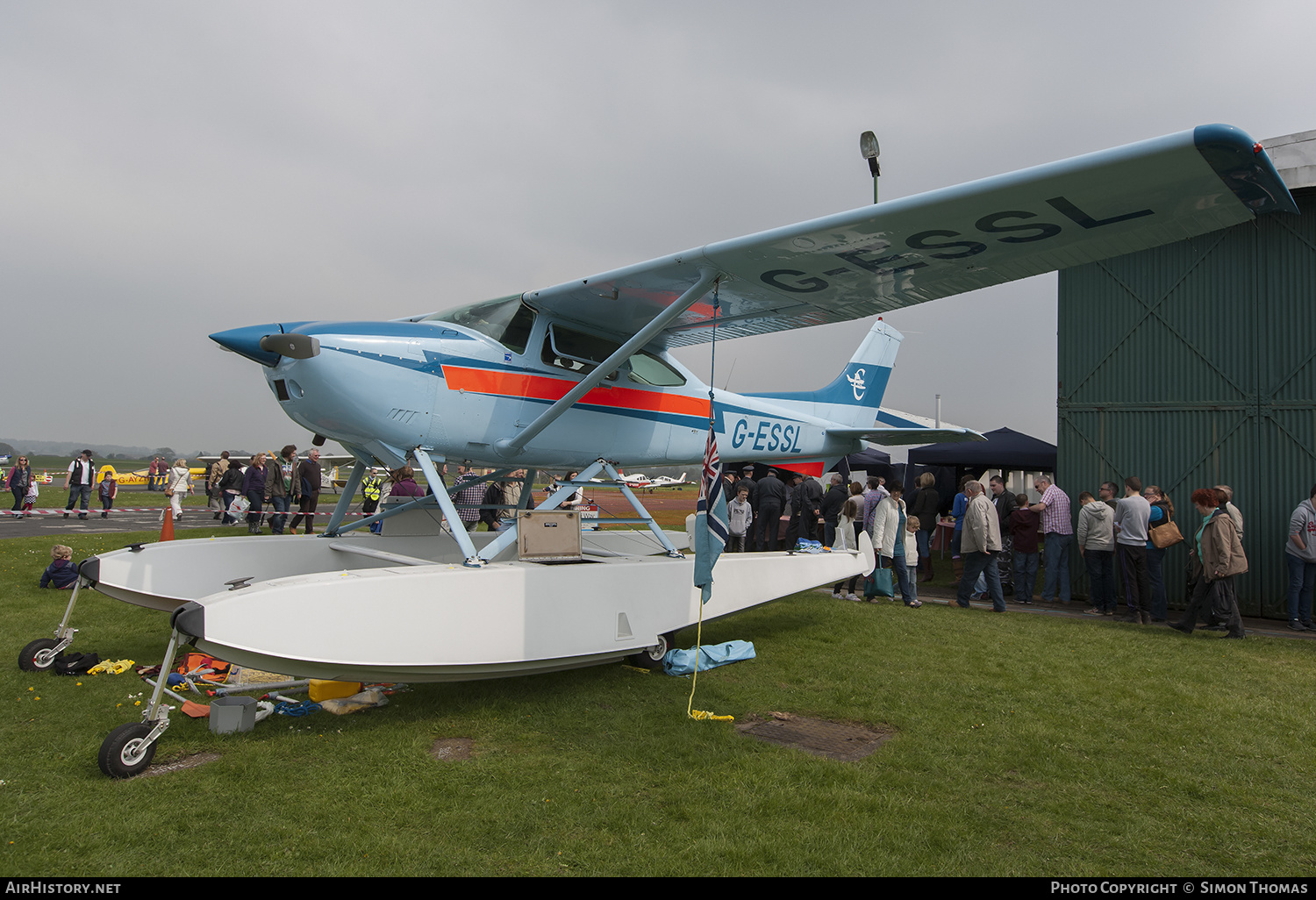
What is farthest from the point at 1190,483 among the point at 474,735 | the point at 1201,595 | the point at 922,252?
the point at 474,735

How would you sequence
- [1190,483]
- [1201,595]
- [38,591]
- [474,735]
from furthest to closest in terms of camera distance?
[1190,483] < [38,591] < [1201,595] < [474,735]

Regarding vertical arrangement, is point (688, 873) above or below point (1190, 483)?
below

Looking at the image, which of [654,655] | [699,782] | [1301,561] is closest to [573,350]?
[654,655]

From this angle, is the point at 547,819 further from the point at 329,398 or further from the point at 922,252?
the point at 922,252

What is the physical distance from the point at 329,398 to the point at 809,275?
3578mm

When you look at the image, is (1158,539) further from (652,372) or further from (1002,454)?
(652,372)

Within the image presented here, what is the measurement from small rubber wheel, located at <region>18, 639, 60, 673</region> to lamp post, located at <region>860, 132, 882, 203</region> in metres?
7.39

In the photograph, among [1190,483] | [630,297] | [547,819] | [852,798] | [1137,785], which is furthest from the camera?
[1190,483]

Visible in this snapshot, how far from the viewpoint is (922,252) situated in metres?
4.92

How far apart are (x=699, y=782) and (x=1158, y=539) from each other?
7.04 m

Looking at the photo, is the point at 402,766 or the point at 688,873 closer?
the point at 688,873

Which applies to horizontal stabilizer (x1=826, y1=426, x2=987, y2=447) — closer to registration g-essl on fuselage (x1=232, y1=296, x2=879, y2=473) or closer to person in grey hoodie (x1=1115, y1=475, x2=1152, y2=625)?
person in grey hoodie (x1=1115, y1=475, x2=1152, y2=625)

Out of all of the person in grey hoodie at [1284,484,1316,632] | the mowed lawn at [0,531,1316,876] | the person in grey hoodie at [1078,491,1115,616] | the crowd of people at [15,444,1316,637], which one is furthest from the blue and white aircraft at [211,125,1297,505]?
the person in grey hoodie at [1284,484,1316,632]

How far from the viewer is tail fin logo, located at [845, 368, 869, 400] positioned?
9.89 meters
